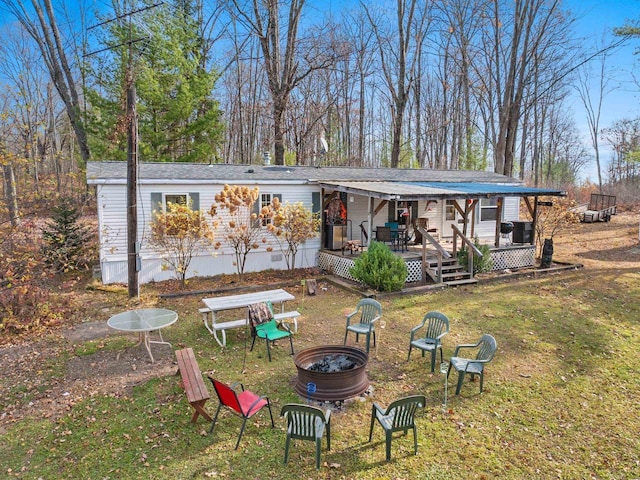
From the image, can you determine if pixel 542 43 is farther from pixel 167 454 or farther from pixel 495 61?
pixel 167 454

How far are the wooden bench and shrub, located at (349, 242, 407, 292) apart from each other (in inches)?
252

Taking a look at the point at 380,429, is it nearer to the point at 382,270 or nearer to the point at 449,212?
the point at 382,270

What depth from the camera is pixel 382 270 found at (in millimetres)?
11508

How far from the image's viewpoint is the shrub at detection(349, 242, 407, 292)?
37.8 feet

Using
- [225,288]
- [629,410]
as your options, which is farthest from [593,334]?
[225,288]

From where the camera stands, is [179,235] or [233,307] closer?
[233,307]

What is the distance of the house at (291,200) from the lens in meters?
12.2

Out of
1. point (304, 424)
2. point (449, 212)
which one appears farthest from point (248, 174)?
point (304, 424)

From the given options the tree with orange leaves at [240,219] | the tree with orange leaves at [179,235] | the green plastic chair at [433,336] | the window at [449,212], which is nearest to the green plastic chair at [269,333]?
the green plastic chair at [433,336]

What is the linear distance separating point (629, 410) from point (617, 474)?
5.38 feet

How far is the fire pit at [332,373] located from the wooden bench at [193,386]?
132 centimetres

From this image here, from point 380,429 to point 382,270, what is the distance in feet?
21.5

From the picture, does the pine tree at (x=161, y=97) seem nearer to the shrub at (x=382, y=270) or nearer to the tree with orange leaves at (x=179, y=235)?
the tree with orange leaves at (x=179, y=235)

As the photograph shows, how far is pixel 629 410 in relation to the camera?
18.7 ft
